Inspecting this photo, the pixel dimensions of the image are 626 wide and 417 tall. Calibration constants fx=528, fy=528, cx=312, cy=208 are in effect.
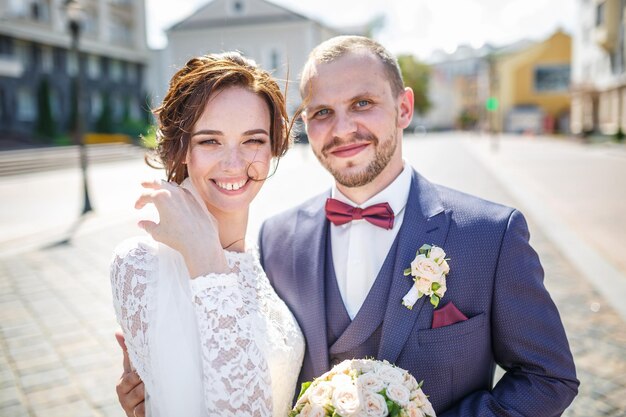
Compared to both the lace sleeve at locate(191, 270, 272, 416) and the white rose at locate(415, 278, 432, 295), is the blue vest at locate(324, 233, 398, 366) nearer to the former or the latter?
the white rose at locate(415, 278, 432, 295)

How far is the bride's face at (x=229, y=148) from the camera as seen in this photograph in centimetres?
224

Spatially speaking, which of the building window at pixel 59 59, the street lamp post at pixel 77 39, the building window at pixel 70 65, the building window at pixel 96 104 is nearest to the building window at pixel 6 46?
the building window at pixel 59 59

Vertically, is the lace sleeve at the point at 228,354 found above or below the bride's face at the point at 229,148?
below

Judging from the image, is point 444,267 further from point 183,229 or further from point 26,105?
point 26,105

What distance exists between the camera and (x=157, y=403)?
2006 millimetres

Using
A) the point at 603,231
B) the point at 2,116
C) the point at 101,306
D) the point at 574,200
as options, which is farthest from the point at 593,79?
the point at 101,306

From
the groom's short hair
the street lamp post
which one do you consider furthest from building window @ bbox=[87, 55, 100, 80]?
the groom's short hair

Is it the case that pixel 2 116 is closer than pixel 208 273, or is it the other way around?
pixel 208 273

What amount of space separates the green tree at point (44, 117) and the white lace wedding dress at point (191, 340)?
38254 millimetres

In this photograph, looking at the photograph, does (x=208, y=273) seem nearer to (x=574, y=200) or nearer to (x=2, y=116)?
(x=574, y=200)

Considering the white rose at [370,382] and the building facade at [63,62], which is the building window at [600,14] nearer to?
the building facade at [63,62]

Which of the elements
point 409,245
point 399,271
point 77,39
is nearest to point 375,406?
point 399,271

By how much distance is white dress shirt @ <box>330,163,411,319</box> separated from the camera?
242cm

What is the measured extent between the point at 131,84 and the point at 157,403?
1911 inches
